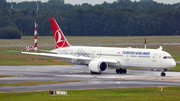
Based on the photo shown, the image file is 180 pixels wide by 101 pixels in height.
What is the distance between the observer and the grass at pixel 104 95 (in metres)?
24.6

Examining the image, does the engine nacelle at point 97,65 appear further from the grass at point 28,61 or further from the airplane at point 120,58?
the grass at point 28,61

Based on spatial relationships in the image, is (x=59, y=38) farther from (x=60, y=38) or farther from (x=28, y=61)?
(x=28, y=61)

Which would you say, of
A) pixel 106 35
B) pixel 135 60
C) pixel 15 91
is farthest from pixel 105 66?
pixel 106 35

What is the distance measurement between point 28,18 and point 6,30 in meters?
31.2

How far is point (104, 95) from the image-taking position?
2653cm

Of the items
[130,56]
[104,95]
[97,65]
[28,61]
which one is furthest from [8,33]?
[104,95]

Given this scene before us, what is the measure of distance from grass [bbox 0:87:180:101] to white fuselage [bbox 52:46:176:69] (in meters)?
12.2

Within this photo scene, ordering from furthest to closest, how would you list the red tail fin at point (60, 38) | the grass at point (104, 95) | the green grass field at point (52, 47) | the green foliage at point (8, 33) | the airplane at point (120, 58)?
1. the green foliage at point (8, 33)
2. the green grass field at point (52, 47)
3. the red tail fin at point (60, 38)
4. the airplane at point (120, 58)
5. the grass at point (104, 95)

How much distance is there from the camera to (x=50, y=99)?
24203 mm

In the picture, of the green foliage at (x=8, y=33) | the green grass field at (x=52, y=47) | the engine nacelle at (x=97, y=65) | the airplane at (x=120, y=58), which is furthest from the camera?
the green foliage at (x=8, y=33)

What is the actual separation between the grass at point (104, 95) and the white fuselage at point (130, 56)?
1225 cm

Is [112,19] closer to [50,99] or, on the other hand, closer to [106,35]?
[106,35]

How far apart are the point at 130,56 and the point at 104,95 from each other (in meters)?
18.4

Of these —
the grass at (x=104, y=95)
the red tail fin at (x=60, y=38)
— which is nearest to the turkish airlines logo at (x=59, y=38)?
the red tail fin at (x=60, y=38)
